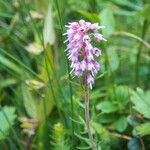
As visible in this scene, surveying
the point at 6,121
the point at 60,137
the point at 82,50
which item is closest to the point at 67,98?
the point at 6,121

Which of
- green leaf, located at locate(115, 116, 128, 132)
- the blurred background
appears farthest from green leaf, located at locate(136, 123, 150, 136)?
green leaf, located at locate(115, 116, 128, 132)

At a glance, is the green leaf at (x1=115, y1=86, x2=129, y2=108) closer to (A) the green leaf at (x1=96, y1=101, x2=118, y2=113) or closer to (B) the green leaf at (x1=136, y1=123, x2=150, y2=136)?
(A) the green leaf at (x1=96, y1=101, x2=118, y2=113)

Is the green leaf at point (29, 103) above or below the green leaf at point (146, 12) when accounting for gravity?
below

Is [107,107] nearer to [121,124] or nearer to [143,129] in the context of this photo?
[121,124]

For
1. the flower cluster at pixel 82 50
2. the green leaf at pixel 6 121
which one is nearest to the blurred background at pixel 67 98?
the green leaf at pixel 6 121

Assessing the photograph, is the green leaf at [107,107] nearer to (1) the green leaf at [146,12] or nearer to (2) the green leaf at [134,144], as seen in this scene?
(2) the green leaf at [134,144]

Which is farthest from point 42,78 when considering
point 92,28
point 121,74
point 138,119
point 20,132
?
point 92,28

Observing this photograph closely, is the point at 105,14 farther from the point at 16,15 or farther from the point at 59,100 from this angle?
the point at 16,15
